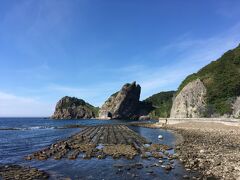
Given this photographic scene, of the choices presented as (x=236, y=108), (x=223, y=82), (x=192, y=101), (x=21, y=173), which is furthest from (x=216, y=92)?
(x=21, y=173)

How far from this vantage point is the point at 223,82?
9600 cm

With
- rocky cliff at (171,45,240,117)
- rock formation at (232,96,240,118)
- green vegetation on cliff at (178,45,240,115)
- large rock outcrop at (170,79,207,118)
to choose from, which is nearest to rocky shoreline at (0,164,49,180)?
rock formation at (232,96,240,118)

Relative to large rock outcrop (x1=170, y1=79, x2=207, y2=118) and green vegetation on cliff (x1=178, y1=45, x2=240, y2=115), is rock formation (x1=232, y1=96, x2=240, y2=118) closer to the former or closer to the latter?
green vegetation on cliff (x1=178, y1=45, x2=240, y2=115)

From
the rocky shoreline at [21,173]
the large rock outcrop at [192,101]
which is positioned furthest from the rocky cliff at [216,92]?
the rocky shoreline at [21,173]

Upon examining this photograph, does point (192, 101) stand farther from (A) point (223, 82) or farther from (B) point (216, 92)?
(A) point (223, 82)

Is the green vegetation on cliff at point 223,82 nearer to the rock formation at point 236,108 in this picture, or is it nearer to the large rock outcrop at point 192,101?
the rock formation at point 236,108

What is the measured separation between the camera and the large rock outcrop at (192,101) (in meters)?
99.2

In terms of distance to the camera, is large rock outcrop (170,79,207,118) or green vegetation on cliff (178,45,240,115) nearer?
green vegetation on cliff (178,45,240,115)

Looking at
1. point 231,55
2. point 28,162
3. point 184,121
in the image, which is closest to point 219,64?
point 231,55

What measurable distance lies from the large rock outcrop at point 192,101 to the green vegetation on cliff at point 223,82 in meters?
2.54

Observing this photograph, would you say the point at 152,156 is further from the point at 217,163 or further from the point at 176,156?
the point at 217,163

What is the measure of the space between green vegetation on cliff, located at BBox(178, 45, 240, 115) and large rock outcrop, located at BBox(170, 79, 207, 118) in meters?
2.54

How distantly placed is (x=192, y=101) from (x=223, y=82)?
44.7 ft

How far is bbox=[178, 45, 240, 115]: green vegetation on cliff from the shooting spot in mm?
88625
